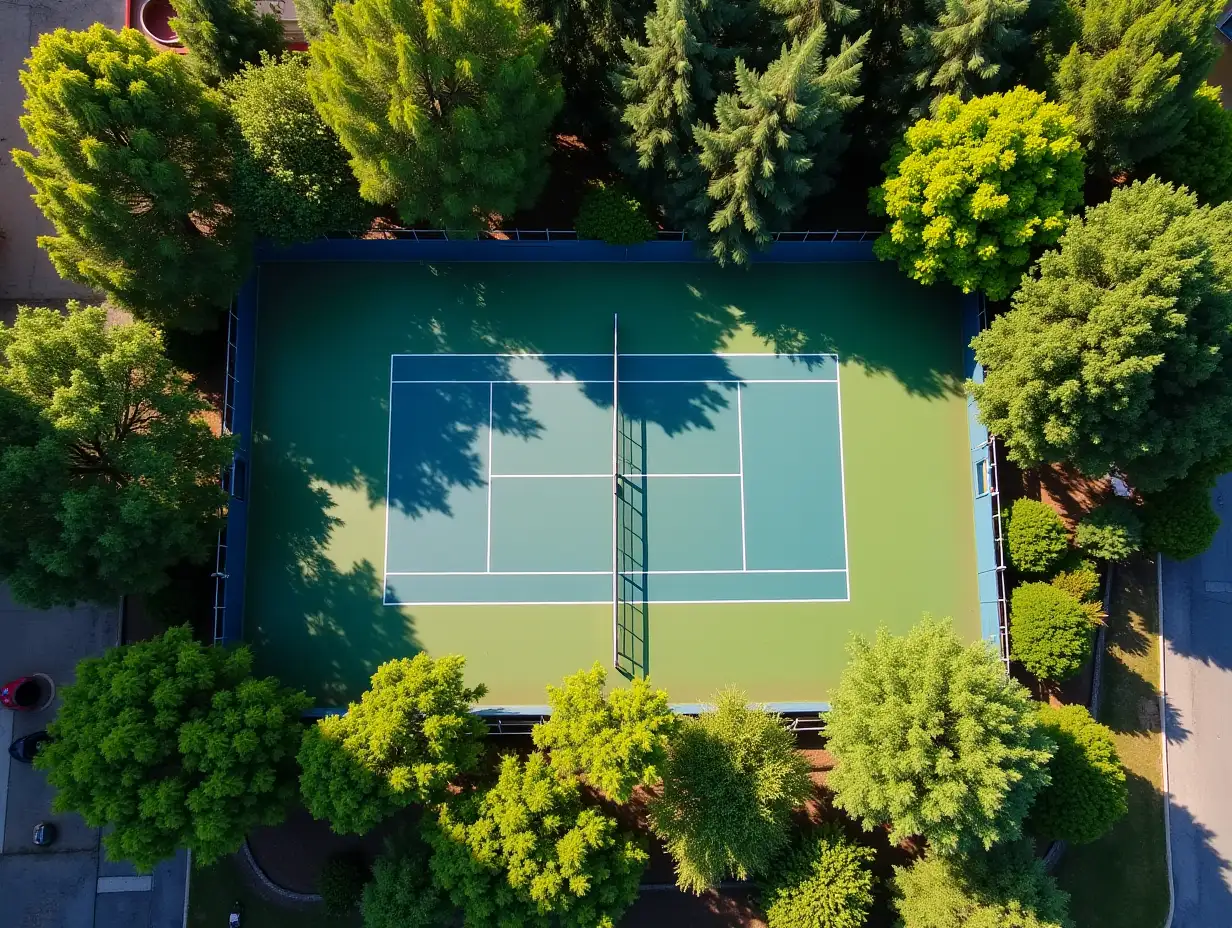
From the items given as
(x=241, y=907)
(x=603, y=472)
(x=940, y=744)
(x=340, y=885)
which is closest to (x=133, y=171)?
(x=603, y=472)

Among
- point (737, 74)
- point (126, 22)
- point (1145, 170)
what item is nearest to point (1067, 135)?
point (1145, 170)

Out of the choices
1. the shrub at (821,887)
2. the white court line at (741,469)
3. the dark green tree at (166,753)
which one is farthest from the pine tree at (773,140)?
the dark green tree at (166,753)

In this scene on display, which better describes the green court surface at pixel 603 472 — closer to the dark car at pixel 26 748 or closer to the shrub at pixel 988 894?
the shrub at pixel 988 894

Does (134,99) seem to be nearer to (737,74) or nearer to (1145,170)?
(737,74)

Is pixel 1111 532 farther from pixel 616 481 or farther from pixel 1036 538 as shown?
pixel 616 481

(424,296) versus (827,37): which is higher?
(827,37)

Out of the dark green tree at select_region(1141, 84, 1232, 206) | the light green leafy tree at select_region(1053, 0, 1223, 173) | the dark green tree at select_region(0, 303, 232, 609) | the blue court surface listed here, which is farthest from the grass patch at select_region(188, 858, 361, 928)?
the dark green tree at select_region(1141, 84, 1232, 206)
